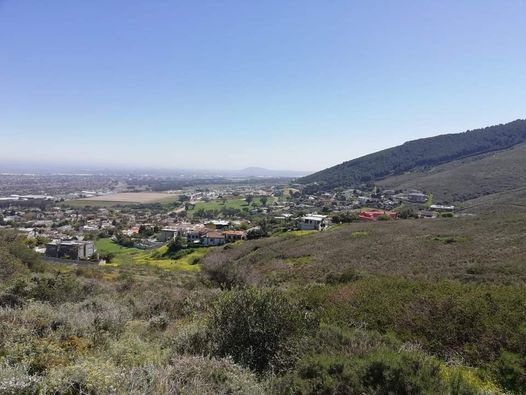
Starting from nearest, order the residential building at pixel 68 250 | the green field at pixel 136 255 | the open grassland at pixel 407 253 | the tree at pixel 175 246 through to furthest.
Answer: the open grassland at pixel 407 253, the green field at pixel 136 255, the residential building at pixel 68 250, the tree at pixel 175 246

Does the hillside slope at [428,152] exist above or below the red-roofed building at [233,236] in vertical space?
above

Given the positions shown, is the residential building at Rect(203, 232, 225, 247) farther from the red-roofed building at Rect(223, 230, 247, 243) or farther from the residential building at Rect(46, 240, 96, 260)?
the residential building at Rect(46, 240, 96, 260)

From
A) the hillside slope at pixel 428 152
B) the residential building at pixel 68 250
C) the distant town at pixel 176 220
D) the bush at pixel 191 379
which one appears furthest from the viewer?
the hillside slope at pixel 428 152

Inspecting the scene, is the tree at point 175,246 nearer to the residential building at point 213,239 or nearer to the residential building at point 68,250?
the residential building at point 213,239

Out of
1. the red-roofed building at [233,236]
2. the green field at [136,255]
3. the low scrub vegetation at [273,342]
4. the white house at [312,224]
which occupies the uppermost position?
the low scrub vegetation at [273,342]

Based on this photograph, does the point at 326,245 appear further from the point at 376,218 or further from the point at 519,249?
the point at 376,218

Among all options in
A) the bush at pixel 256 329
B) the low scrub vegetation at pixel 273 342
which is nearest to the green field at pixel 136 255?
the low scrub vegetation at pixel 273 342

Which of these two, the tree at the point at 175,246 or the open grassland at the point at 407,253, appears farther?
the tree at the point at 175,246
